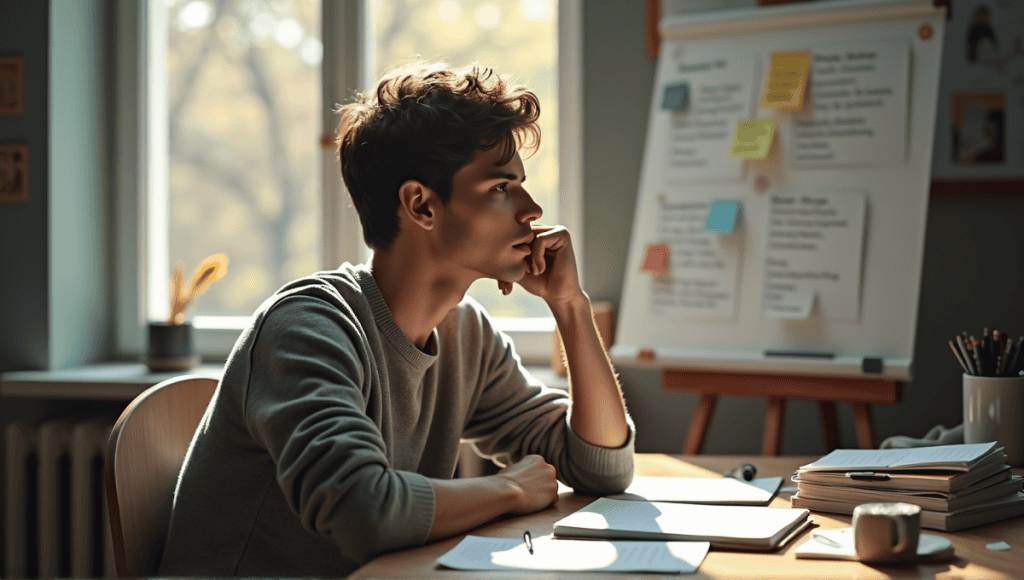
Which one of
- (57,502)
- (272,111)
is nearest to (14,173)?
(272,111)

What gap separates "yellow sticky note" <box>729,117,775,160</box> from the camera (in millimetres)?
1961

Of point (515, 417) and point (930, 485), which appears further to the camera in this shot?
point (515, 417)

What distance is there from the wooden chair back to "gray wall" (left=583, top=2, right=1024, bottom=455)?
1.41 meters

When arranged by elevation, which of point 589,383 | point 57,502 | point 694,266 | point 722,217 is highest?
point 722,217

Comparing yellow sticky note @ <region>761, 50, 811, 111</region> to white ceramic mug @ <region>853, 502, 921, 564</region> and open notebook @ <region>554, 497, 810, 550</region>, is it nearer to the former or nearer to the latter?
open notebook @ <region>554, 497, 810, 550</region>

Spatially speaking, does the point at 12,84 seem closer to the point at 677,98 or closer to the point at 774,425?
the point at 677,98

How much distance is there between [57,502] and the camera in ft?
8.25

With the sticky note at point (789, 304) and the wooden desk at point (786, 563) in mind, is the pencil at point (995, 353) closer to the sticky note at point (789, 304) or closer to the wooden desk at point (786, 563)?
the wooden desk at point (786, 563)

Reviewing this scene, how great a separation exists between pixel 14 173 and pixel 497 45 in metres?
1.48

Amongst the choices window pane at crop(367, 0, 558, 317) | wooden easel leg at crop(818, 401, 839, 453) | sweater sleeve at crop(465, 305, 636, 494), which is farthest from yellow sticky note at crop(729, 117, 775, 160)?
sweater sleeve at crop(465, 305, 636, 494)

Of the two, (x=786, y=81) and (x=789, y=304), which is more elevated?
(x=786, y=81)

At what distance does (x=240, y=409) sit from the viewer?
1.07m

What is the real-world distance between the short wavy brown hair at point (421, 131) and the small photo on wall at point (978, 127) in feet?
4.68

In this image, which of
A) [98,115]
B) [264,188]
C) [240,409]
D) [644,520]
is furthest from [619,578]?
[98,115]
